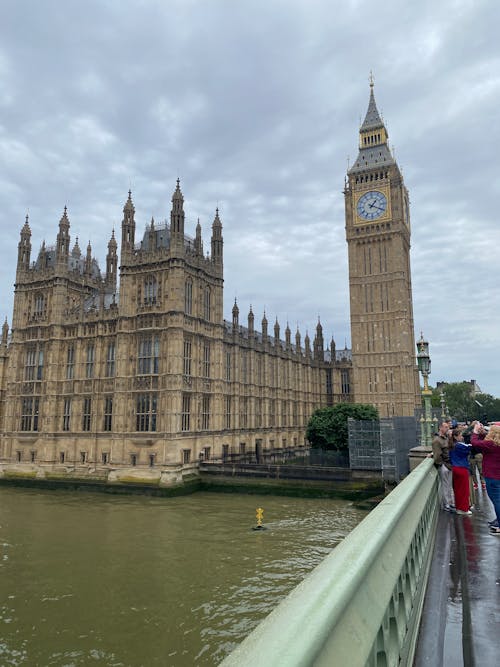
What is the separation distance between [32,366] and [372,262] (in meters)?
52.4

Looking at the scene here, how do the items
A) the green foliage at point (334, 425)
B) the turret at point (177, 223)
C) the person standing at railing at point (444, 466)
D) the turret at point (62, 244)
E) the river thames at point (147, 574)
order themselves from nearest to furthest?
the person standing at railing at point (444, 466), the river thames at point (147, 574), the turret at point (177, 223), the turret at point (62, 244), the green foliage at point (334, 425)

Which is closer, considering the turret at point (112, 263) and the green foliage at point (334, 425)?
the green foliage at point (334, 425)

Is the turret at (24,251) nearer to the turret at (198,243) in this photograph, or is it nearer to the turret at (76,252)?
the turret at (76,252)

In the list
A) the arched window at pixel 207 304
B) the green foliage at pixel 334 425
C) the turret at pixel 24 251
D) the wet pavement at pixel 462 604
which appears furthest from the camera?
the green foliage at pixel 334 425

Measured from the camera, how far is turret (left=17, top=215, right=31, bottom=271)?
53.1 metres

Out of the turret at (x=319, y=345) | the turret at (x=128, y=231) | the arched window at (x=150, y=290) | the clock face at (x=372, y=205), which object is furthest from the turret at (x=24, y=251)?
the clock face at (x=372, y=205)

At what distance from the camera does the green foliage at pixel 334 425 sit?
181 feet

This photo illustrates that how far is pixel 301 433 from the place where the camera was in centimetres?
7294

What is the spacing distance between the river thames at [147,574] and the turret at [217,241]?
84.3 ft

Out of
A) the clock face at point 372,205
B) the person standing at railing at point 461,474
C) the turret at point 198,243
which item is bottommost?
the person standing at railing at point 461,474

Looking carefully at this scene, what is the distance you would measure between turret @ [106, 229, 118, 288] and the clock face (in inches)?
1599

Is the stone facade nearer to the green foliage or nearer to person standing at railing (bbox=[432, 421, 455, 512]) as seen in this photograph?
the green foliage

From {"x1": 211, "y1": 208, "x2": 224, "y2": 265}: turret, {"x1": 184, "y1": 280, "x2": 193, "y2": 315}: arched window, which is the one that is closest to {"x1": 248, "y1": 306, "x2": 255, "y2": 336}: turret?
{"x1": 211, "y1": 208, "x2": 224, "y2": 265}: turret

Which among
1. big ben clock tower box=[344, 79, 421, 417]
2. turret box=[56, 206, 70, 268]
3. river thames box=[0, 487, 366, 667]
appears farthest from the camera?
big ben clock tower box=[344, 79, 421, 417]
